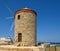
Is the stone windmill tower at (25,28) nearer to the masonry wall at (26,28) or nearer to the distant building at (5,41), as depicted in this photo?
the masonry wall at (26,28)

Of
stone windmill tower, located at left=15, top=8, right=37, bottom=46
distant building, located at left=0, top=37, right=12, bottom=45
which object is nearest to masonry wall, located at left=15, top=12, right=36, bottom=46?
stone windmill tower, located at left=15, top=8, right=37, bottom=46

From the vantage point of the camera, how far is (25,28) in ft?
36.4

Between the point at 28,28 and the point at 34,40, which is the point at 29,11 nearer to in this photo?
the point at 28,28

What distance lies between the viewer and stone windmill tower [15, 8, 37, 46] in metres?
11.0

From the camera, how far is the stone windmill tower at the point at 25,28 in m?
11.0

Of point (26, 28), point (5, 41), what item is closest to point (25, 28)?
point (26, 28)

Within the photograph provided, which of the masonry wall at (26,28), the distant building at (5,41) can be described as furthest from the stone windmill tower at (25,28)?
the distant building at (5,41)

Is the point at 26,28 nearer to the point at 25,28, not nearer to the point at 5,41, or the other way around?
the point at 25,28

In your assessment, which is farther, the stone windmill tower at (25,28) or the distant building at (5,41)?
the distant building at (5,41)

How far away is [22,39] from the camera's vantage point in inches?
438

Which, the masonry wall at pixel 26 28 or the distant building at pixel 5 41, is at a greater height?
the masonry wall at pixel 26 28

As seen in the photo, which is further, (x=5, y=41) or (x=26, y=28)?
(x=5, y=41)

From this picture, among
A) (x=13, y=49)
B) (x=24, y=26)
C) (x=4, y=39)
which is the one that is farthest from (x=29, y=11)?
(x=4, y=39)

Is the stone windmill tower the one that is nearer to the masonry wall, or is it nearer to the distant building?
the masonry wall
